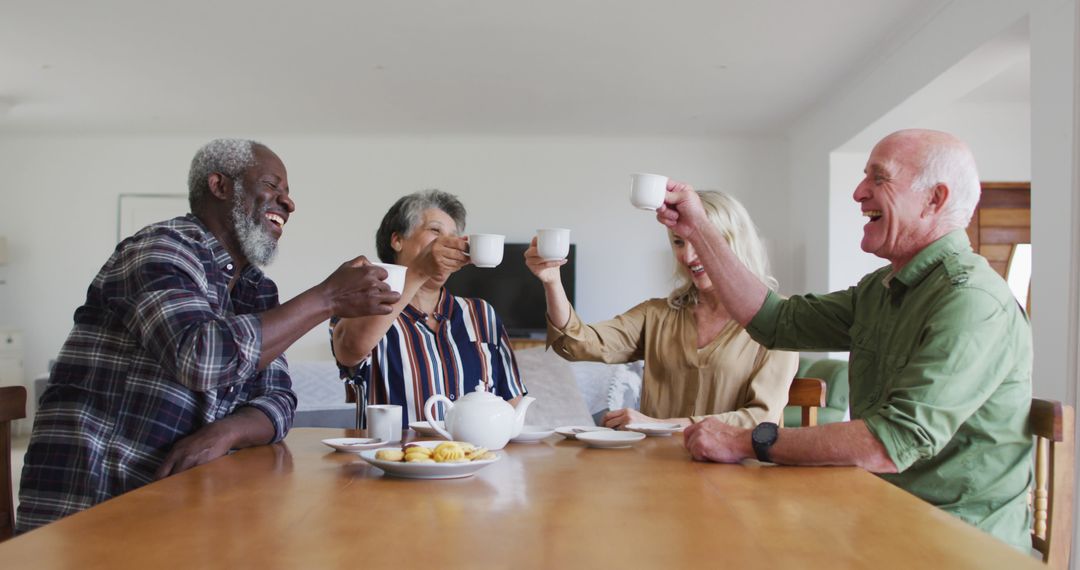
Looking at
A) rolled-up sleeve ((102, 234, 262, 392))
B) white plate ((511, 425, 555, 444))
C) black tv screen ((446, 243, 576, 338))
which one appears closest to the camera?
rolled-up sleeve ((102, 234, 262, 392))

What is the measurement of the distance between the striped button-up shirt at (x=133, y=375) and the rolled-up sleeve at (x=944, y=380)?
1056 mm

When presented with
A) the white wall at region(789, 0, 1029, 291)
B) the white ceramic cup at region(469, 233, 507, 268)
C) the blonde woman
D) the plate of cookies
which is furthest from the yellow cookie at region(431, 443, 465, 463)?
the white wall at region(789, 0, 1029, 291)

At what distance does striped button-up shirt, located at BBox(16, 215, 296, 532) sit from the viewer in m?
1.52

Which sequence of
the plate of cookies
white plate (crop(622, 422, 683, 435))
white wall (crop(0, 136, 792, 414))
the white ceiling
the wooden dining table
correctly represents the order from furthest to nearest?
white wall (crop(0, 136, 792, 414))
the white ceiling
white plate (crop(622, 422, 683, 435))
the plate of cookies
the wooden dining table

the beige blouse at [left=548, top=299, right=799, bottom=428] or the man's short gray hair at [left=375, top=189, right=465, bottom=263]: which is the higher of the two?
the man's short gray hair at [left=375, top=189, right=465, bottom=263]

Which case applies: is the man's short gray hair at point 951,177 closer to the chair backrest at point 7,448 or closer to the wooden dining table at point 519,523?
the wooden dining table at point 519,523

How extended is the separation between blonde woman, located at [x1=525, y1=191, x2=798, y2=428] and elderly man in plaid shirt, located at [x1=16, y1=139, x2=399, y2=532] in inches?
28.0

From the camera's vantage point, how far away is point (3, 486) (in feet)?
5.06

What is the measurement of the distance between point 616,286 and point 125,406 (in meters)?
6.68

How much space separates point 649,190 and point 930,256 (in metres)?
0.53

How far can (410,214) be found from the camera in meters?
2.30

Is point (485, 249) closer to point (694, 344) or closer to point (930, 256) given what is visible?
point (694, 344)

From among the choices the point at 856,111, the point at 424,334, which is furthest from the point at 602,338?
the point at 856,111

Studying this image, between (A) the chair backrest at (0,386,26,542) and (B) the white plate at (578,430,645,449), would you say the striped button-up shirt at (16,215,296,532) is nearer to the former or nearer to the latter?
(A) the chair backrest at (0,386,26,542)
